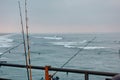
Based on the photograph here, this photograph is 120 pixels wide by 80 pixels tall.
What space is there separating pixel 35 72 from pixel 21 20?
1721 centimetres

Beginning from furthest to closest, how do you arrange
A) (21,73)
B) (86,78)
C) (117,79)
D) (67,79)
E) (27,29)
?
(21,73)
(67,79)
(27,29)
(86,78)
(117,79)

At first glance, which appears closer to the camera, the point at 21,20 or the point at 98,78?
the point at 21,20

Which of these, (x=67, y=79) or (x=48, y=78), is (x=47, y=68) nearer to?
(x=48, y=78)

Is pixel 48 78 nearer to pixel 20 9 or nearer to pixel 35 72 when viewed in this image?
pixel 20 9

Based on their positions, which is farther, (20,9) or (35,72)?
(35,72)

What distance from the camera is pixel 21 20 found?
204 inches

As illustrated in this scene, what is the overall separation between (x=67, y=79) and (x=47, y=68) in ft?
50.8

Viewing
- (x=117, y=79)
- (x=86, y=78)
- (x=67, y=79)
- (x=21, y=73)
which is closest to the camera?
(x=117, y=79)

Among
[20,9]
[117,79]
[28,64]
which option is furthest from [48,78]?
[117,79]

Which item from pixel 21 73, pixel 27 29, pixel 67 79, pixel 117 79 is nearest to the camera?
pixel 117 79

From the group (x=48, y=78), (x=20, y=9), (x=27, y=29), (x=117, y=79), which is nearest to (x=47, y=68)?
(x=48, y=78)

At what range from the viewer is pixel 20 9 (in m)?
5.09

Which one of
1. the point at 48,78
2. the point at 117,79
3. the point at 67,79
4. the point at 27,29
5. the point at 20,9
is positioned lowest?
the point at 67,79

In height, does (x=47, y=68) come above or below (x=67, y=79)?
above
